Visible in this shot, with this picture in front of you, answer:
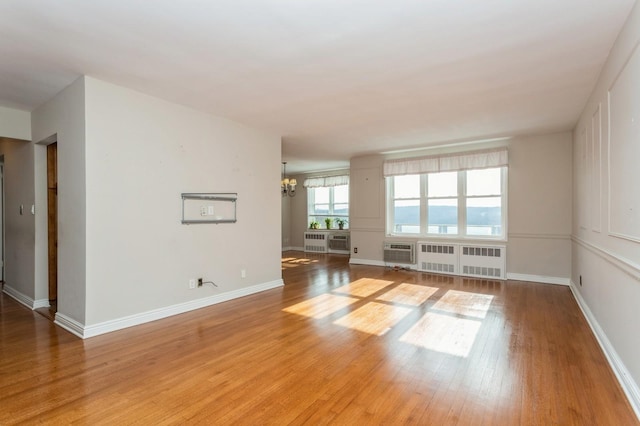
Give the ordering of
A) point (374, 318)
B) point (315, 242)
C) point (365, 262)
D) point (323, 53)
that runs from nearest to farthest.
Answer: point (323, 53), point (374, 318), point (365, 262), point (315, 242)

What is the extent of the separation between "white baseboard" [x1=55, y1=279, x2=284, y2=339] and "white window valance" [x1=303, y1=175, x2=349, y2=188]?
5.36 m

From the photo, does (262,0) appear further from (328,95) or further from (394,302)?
(394,302)

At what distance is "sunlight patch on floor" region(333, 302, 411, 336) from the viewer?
134 inches

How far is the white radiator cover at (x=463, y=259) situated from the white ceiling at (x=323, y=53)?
8.44 ft

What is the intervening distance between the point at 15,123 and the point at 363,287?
5.33 m

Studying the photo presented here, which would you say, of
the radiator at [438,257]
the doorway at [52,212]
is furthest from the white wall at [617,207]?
the doorway at [52,212]

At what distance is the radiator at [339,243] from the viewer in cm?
947

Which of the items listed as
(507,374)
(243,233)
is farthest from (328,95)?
(507,374)

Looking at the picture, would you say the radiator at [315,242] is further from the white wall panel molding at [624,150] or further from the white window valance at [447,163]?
the white wall panel molding at [624,150]

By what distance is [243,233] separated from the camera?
486cm

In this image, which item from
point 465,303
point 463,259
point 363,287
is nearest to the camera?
point 465,303

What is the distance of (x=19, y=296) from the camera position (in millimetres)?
4523

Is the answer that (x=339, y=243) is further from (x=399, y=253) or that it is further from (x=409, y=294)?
(x=409, y=294)

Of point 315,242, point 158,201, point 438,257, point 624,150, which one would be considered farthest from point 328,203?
point 624,150
